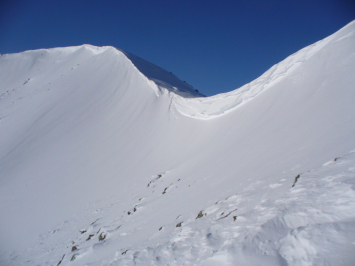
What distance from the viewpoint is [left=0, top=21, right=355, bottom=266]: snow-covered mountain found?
278 centimetres

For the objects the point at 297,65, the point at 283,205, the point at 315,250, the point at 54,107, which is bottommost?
the point at 315,250

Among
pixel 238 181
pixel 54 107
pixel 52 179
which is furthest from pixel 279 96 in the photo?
pixel 54 107

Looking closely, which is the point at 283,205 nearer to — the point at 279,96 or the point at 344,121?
the point at 344,121

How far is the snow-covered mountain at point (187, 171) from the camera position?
2.78 metres

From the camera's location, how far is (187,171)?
7895 mm

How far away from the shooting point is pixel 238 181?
5047 millimetres

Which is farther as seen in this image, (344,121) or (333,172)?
(344,121)

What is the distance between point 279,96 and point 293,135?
2.97 meters

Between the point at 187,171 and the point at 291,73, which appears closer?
the point at 187,171

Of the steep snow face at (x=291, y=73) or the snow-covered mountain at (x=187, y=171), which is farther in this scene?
the steep snow face at (x=291, y=73)

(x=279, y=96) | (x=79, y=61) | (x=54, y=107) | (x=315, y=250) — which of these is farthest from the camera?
(x=79, y=61)

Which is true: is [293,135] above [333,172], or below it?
above

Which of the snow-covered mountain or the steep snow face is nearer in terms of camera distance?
the snow-covered mountain

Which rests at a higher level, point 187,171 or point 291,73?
point 291,73
